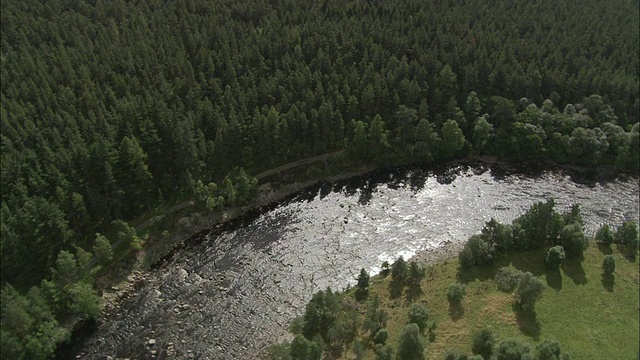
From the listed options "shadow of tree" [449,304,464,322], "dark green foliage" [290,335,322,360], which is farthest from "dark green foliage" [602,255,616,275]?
"dark green foliage" [290,335,322,360]

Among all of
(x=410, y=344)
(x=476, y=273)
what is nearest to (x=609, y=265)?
(x=476, y=273)

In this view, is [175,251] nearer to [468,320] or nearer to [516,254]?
[468,320]

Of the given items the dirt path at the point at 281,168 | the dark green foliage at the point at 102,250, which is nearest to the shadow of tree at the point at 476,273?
the dirt path at the point at 281,168

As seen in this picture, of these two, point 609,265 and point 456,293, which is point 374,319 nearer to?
point 456,293

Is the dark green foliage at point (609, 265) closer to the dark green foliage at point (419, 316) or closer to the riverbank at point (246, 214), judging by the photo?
the riverbank at point (246, 214)

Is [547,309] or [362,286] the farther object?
[362,286]

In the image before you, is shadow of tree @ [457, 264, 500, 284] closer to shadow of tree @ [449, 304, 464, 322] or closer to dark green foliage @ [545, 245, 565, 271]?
shadow of tree @ [449, 304, 464, 322]

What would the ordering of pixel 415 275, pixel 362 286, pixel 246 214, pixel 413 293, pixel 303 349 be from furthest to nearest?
pixel 246 214 < pixel 362 286 < pixel 415 275 < pixel 413 293 < pixel 303 349

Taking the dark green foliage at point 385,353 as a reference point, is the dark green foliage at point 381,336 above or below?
below
